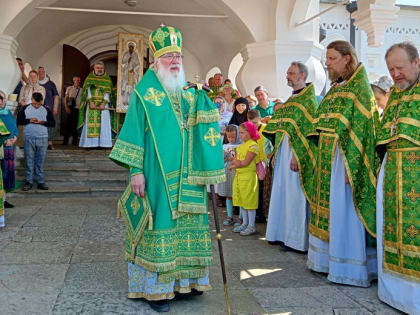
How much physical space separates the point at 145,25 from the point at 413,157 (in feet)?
35.4

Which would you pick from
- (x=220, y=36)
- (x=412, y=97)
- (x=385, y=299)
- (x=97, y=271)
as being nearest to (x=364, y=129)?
(x=412, y=97)

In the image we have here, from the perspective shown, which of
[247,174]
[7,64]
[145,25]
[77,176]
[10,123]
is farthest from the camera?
[145,25]

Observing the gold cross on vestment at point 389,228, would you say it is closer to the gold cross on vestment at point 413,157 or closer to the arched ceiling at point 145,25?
the gold cross on vestment at point 413,157

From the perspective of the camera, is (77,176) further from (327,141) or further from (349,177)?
(349,177)

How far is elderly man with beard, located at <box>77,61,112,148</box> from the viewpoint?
10.3 meters

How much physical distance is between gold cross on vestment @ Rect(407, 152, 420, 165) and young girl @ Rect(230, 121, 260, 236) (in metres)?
2.32

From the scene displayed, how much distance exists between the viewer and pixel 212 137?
10.8 ft

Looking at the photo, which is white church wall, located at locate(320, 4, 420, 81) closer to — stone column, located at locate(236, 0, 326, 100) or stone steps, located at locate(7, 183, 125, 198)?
stone column, located at locate(236, 0, 326, 100)

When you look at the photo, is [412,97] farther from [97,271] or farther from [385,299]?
[97,271]

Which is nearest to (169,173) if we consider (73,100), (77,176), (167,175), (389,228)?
(167,175)

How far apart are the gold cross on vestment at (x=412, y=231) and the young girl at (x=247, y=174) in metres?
2.35

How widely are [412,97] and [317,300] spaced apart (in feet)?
→ 5.14

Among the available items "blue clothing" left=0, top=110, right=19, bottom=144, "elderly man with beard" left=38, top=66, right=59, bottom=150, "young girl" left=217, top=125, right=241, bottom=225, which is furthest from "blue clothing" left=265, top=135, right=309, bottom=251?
"elderly man with beard" left=38, top=66, right=59, bottom=150

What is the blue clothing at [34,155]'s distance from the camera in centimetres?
778
